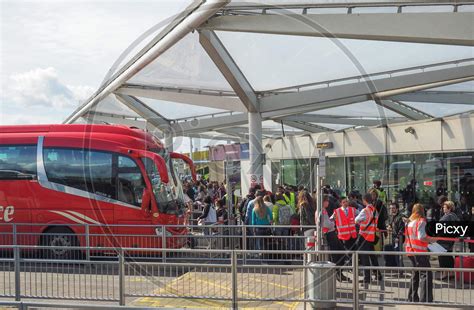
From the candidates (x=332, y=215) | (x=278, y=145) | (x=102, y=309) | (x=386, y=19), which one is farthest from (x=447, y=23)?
(x=278, y=145)

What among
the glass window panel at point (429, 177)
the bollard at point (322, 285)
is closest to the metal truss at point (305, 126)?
the glass window panel at point (429, 177)

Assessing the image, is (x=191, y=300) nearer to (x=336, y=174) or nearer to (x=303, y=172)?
(x=336, y=174)

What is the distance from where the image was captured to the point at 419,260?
9.03 metres

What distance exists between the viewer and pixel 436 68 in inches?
743

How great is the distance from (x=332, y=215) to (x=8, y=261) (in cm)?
709

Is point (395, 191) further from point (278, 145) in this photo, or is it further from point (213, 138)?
point (213, 138)

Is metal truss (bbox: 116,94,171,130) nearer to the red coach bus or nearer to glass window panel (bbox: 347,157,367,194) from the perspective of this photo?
glass window panel (bbox: 347,157,367,194)

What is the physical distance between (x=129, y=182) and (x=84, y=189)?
1227mm

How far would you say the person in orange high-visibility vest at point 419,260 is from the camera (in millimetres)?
8519

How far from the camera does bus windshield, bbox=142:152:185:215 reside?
1445cm

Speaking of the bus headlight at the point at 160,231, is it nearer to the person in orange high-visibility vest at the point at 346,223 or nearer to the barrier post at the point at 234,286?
the person in orange high-visibility vest at the point at 346,223

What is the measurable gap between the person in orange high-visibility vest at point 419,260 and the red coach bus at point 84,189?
6.39 meters

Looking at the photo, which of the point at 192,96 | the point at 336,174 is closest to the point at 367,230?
the point at 336,174

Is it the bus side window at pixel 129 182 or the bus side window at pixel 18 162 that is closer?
the bus side window at pixel 129 182
